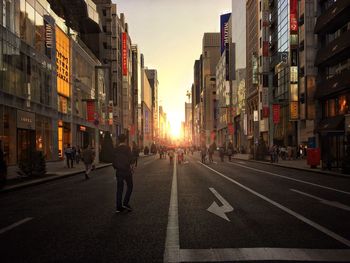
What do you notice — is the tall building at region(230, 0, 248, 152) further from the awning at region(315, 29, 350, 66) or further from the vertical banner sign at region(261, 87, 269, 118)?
the awning at region(315, 29, 350, 66)

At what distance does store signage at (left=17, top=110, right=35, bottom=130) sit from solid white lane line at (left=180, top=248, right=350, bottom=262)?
102 feet

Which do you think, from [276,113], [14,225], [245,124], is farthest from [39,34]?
[245,124]

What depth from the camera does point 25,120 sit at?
36375 mm

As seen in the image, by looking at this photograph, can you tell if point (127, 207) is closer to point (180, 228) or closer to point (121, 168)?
point (121, 168)

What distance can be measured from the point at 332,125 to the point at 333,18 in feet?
31.5

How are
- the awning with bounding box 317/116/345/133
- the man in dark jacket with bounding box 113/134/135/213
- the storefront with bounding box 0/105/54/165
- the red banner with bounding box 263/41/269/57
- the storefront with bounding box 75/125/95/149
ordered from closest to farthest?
the man in dark jacket with bounding box 113/134/135/213
the storefront with bounding box 0/105/54/165
the awning with bounding box 317/116/345/133
the storefront with bounding box 75/125/95/149
the red banner with bounding box 263/41/269/57

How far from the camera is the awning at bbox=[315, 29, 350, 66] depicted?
38.6 meters

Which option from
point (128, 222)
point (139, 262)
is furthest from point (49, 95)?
point (139, 262)

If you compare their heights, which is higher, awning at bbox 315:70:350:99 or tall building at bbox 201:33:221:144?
tall building at bbox 201:33:221:144

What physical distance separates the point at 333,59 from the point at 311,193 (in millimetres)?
31373

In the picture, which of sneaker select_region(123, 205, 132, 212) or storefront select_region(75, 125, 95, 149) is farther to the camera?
storefront select_region(75, 125, 95, 149)

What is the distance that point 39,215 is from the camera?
10352mm

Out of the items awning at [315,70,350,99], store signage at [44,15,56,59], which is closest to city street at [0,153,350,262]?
awning at [315,70,350,99]

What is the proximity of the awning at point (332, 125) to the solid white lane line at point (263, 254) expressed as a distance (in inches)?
1294
